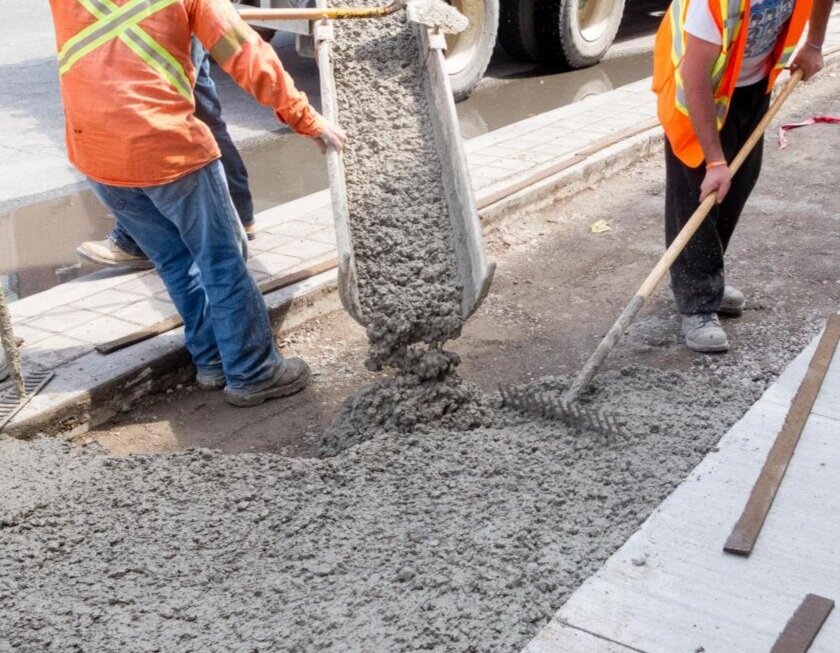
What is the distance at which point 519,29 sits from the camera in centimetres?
912

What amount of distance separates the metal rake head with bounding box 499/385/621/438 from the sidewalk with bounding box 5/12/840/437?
1.38 metres

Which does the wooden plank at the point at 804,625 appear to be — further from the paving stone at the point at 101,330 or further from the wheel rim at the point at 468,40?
the wheel rim at the point at 468,40

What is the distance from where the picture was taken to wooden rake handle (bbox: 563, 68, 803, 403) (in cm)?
361

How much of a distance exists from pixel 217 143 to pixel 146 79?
139cm

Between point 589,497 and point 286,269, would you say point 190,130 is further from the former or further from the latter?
point 589,497

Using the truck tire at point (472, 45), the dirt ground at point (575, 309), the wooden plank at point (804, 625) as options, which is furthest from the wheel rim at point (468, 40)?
the wooden plank at point (804, 625)

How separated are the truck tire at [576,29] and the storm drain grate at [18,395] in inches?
252

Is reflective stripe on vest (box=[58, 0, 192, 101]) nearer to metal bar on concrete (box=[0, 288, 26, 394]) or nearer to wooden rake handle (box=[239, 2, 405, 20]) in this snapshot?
wooden rake handle (box=[239, 2, 405, 20])

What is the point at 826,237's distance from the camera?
17.7ft

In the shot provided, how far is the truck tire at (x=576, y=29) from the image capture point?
8.85 meters

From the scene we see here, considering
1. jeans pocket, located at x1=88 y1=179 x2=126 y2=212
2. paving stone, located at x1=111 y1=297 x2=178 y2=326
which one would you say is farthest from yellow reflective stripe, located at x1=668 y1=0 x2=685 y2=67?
paving stone, located at x1=111 y1=297 x2=178 y2=326

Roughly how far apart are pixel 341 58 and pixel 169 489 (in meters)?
2.52

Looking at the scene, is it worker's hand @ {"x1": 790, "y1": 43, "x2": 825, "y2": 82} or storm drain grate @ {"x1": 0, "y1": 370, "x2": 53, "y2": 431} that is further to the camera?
worker's hand @ {"x1": 790, "y1": 43, "x2": 825, "y2": 82}

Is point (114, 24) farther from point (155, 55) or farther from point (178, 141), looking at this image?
point (178, 141)
